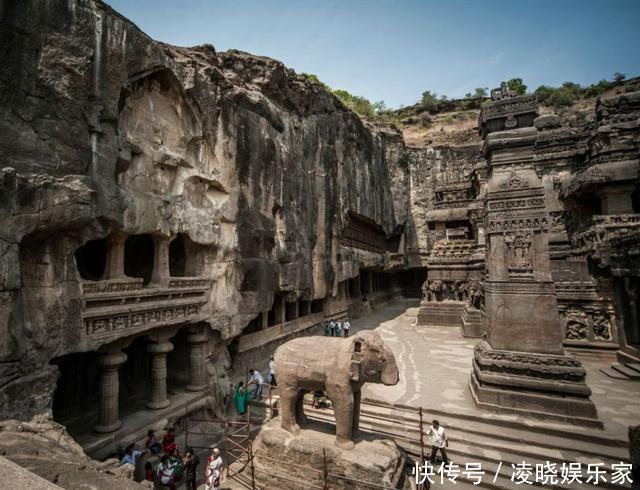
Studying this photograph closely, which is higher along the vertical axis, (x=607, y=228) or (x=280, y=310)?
(x=607, y=228)

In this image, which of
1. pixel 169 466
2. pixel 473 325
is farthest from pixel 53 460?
pixel 473 325

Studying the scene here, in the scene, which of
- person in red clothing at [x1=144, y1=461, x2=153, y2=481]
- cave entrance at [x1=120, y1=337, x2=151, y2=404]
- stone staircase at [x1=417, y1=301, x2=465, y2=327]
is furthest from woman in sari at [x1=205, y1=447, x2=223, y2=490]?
stone staircase at [x1=417, y1=301, x2=465, y2=327]

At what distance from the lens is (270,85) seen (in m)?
15.9

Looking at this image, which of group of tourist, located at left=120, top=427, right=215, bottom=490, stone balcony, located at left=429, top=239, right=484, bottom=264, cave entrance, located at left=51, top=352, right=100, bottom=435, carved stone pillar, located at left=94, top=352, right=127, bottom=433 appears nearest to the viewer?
group of tourist, located at left=120, top=427, right=215, bottom=490

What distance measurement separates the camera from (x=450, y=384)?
10516 millimetres

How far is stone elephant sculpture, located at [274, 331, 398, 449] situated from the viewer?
6.69 m

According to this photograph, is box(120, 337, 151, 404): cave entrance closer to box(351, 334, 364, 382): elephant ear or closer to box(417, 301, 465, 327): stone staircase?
box(351, 334, 364, 382): elephant ear

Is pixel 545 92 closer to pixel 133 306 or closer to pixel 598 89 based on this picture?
pixel 598 89

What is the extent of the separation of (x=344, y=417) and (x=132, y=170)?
8752 millimetres

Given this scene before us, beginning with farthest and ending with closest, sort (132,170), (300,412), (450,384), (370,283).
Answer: (370,283), (450,384), (132,170), (300,412)

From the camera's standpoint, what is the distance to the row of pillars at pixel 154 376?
28.1 feet

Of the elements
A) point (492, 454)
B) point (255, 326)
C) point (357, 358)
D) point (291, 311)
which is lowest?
point (492, 454)

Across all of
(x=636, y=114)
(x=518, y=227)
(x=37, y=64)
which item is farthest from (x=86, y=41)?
(x=636, y=114)

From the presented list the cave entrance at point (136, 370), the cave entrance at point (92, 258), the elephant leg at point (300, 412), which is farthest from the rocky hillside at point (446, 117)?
the elephant leg at point (300, 412)
